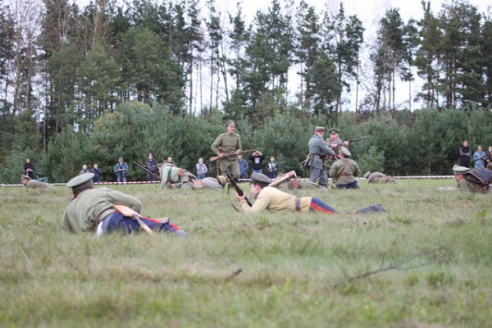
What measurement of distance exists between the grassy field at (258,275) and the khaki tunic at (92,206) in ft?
0.99

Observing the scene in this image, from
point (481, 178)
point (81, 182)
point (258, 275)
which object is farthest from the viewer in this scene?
point (481, 178)

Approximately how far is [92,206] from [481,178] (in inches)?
384

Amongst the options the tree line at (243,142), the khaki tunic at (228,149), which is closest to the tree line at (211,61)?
the tree line at (243,142)

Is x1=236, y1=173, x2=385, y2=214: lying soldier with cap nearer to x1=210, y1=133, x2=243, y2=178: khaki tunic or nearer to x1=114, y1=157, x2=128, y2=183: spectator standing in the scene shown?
x1=210, y1=133, x2=243, y2=178: khaki tunic

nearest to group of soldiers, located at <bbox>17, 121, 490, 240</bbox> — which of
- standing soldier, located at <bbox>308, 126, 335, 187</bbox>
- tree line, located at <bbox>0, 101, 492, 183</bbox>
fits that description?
standing soldier, located at <bbox>308, 126, 335, 187</bbox>

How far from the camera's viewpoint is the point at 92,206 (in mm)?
7090

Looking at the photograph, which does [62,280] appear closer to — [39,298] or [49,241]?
[39,298]

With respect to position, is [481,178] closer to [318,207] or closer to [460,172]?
[460,172]

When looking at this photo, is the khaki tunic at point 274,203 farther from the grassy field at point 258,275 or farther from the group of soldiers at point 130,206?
the grassy field at point 258,275

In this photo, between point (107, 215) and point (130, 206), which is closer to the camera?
point (107, 215)

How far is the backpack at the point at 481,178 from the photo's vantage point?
13.3 metres

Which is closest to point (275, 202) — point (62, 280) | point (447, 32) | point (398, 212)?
point (398, 212)

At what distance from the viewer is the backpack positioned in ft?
43.8

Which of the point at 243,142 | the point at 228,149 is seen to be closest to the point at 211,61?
the point at 243,142
